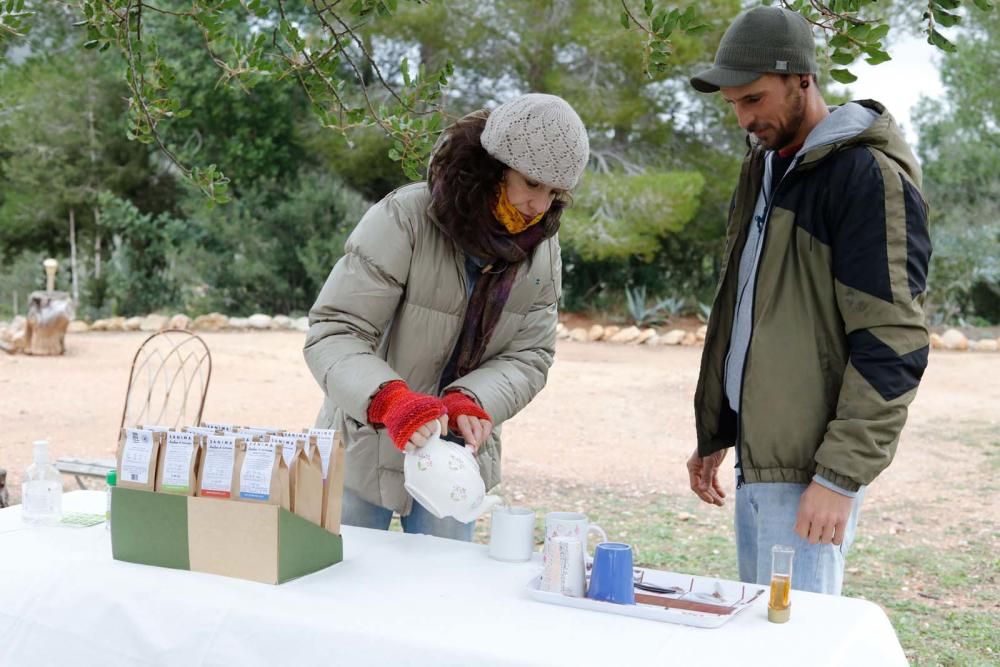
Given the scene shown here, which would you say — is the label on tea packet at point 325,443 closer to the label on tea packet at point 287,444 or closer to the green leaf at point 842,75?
the label on tea packet at point 287,444

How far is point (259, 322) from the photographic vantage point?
1264 cm

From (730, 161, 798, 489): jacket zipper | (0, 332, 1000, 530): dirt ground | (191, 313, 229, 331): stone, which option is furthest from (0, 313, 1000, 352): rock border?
(730, 161, 798, 489): jacket zipper

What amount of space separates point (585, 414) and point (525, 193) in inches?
240

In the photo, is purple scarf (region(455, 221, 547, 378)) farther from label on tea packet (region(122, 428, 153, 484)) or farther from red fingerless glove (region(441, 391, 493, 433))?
label on tea packet (region(122, 428, 153, 484))

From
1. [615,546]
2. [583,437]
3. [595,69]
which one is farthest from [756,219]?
[595,69]

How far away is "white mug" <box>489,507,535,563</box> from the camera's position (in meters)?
1.84

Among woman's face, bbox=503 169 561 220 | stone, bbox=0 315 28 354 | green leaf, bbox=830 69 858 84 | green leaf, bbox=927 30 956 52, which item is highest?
green leaf, bbox=927 30 956 52

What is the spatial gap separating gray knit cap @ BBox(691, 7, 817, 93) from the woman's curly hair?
1.50 ft

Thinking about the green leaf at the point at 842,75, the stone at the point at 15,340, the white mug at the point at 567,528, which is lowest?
the stone at the point at 15,340

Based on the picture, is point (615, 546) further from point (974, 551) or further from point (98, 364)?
point (98, 364)

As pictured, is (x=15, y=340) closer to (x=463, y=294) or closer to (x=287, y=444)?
(x=463, y=294)

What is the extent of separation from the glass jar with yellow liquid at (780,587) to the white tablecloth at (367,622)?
17 mm

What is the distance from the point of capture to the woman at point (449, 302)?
1914mm

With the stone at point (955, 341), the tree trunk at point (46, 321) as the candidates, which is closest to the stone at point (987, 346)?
the stone at point (955, 341)
